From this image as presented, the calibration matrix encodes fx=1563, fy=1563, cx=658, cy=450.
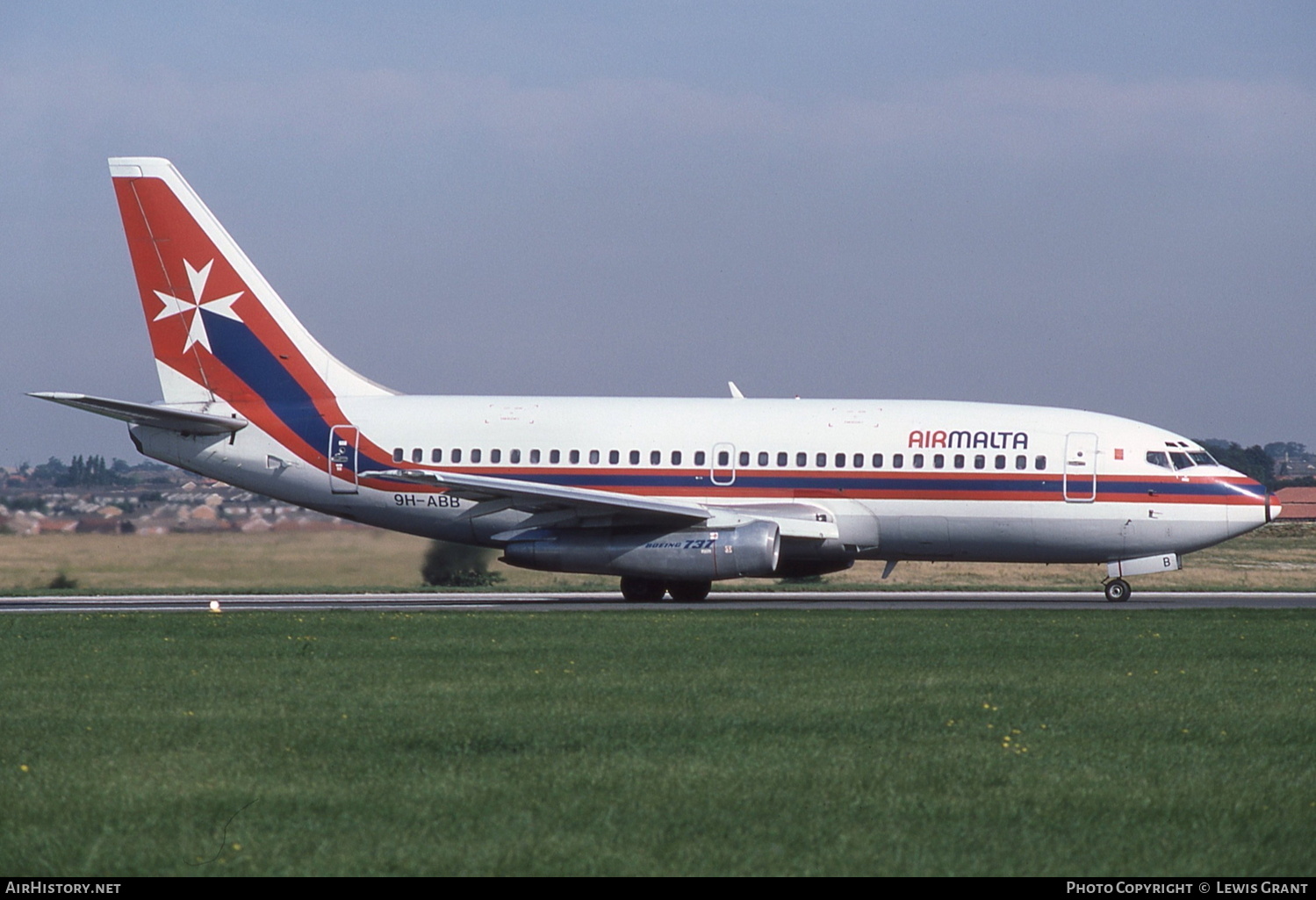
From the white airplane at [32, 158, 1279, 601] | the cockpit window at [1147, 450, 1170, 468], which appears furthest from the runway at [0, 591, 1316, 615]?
the cockpit window at [1147, 450, 1170, 468]

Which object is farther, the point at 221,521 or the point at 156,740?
the point at 221,521

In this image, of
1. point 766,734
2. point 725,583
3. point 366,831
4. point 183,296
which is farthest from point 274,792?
point 725,583

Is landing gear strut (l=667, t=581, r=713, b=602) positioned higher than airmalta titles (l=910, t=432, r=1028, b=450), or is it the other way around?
airmalta titles (l=910, t=432, r=1028, b=450)

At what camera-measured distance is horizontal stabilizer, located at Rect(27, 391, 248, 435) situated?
29.6 m

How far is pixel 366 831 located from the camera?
8359 millimetres

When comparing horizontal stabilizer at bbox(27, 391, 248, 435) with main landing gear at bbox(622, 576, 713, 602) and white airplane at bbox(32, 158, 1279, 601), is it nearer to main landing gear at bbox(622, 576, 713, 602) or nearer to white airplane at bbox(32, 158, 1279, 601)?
white airplane at bbox(32, 158, 1279, 601)

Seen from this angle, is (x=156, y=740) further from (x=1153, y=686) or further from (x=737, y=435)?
(x=737, y=435)

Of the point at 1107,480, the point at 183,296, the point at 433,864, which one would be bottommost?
the point at 433,864

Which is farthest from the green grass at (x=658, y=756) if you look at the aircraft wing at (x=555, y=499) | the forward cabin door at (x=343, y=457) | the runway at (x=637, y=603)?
the forward cabin door at (x=343, y=457)

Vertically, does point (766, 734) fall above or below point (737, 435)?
below

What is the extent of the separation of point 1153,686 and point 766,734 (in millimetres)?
4770

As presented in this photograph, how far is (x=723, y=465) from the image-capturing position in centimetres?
2950

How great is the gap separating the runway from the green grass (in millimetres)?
8568

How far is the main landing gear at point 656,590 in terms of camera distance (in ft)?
98.9
